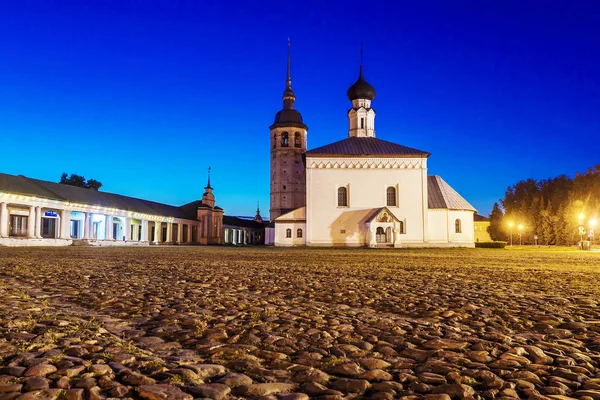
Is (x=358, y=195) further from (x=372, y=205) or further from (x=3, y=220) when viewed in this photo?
(x=3, y=220)

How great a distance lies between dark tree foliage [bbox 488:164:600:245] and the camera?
52656 millimetres

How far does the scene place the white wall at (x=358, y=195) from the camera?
40.2 metres

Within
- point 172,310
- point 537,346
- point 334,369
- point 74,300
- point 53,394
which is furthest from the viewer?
point 74,300

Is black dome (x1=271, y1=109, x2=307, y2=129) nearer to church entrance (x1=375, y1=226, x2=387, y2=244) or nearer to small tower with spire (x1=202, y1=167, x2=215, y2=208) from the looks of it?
small tower with spire (x1=202, y1=167, x2=215, y2=208)

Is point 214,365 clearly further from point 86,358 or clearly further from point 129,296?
point 129,296

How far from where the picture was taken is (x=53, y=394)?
6.98ft

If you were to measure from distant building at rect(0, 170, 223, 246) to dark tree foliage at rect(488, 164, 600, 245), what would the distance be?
4232cm

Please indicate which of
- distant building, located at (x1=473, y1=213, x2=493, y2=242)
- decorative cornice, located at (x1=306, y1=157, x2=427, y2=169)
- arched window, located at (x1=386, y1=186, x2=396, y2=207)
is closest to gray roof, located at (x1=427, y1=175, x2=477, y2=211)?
arched window, located at (x1=386, y1=186, x2=396, y2=207)

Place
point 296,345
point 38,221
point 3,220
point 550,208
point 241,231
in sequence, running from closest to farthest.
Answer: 1. point 296,345
2. point 3,220
3. point 38,221
4. point 550,208
5. point 241,231

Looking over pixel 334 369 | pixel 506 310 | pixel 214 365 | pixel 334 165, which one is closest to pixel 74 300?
pixel 214 365

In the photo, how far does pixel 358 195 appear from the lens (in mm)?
40656

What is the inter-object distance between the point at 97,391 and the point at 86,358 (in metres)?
0.67

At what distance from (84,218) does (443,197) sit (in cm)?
3199

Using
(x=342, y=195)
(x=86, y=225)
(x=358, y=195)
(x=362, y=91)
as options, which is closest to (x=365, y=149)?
(x=358, y=195)
